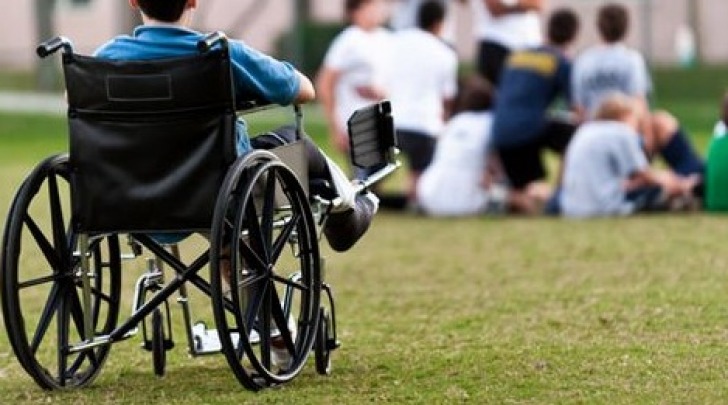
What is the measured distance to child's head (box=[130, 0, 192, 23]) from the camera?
6430 millimetres

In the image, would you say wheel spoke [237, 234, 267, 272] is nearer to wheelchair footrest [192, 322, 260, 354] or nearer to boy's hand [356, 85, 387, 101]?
wheelchair footrest [192, 322, 260, 354]

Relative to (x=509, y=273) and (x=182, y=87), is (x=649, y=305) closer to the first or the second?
(x=509, y=273)

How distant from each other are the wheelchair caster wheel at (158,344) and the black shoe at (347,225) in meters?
0.62

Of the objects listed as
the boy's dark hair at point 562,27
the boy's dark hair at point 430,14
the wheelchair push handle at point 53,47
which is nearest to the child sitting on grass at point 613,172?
the boy's dark hair at point 562,27

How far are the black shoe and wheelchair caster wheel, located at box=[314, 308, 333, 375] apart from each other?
27cm

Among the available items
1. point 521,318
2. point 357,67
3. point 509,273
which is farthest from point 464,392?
point 357,67

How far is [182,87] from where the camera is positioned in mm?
6211

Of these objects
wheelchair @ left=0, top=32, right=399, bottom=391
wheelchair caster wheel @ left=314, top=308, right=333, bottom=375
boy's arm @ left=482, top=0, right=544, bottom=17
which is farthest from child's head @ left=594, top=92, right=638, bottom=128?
wheelchair @ left=0, top=32, right=399, bottom=391

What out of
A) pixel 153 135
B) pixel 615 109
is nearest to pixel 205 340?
pixel 153 135

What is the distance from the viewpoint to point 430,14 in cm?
1489

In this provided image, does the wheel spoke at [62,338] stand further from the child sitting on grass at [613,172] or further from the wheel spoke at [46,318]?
the child sitting on grass at [613,172]

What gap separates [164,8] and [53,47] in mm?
349

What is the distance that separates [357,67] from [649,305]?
6.72 meters

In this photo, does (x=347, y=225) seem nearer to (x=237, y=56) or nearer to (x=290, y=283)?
(x=290, y=283)
